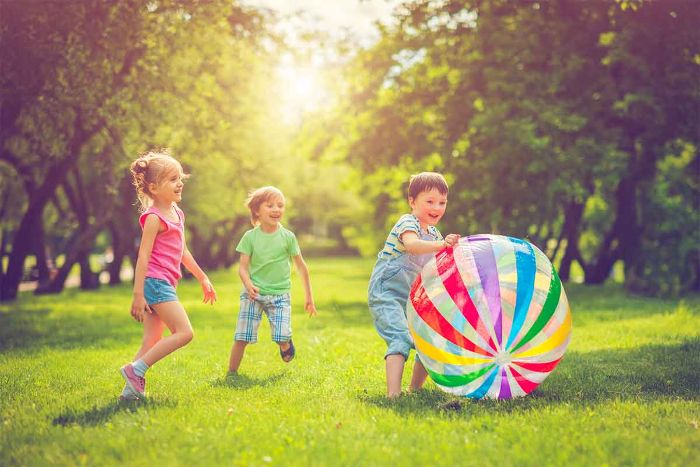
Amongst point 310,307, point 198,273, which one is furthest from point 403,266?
point 198,273

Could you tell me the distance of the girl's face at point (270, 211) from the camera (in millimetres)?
7090

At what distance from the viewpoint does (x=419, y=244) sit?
5.69 m

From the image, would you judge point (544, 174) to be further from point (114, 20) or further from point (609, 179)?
point (114, 20)

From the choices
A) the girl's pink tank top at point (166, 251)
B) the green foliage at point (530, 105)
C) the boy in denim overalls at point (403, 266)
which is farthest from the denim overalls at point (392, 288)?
the green foliage at point (530, 105)

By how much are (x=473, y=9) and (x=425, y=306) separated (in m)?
12.8

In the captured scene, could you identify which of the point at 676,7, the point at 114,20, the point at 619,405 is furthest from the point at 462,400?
the point at 676,7

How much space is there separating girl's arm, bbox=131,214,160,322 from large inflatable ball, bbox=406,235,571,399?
2.26 meters

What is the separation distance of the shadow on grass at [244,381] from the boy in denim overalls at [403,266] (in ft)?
4.59

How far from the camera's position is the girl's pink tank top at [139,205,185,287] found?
234 inches

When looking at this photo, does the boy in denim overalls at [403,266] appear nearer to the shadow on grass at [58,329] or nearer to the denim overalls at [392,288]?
the denim overalls at [392,288]

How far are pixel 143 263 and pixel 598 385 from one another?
4244 millimetres

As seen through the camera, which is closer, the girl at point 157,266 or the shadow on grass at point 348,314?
the girl at point 157,266

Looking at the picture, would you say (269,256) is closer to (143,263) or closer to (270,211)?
(270,211)

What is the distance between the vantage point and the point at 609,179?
1531 cm
